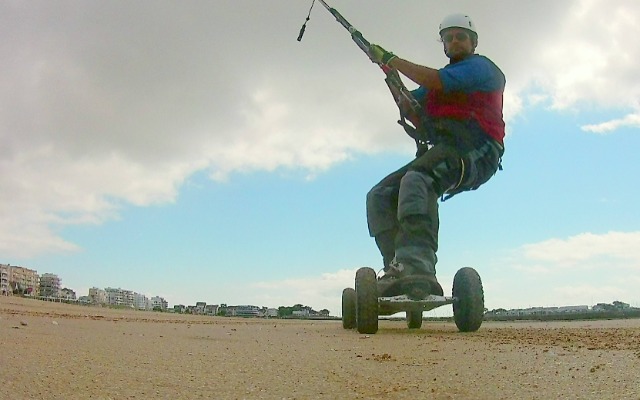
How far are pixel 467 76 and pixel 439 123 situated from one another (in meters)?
0.42

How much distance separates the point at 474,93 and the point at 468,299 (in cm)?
148

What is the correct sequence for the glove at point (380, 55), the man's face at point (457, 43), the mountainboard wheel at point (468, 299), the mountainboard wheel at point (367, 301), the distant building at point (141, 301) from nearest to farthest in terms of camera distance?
the mountainboard wheel at point (367, 301) < the mountainboard wheel at point (468, 299) < the glove at point (380, 55) < the man's face at point (457, 43) < the distant building at point (141, 301)

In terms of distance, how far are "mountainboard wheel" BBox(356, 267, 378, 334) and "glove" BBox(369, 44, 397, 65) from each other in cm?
165

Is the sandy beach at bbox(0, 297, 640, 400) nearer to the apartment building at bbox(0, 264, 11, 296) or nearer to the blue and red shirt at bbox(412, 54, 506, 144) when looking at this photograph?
the blue and red shirt at bbox(412, 54, 506, 144)

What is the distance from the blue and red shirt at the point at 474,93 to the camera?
4.53m

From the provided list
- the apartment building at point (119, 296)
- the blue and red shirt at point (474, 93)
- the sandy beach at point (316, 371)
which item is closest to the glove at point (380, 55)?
the blue and red shirt at point (474, 93)

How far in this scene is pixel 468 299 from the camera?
14.5 feet

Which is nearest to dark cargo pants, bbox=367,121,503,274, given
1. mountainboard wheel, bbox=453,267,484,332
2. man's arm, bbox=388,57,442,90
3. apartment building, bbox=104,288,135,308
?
mountainboard wheel, bbox=453,267,484,332

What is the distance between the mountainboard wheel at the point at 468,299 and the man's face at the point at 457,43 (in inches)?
66.3

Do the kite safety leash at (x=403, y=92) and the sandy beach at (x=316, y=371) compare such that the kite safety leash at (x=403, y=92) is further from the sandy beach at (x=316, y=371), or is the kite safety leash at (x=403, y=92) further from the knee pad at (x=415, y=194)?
the sandy beach at (x=316, y=371)

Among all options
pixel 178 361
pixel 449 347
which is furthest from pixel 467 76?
pixel 178 361

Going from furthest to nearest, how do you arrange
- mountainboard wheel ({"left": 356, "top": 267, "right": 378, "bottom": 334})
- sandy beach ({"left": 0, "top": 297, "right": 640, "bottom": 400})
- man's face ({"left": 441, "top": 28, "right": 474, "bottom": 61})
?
man's face ({"left": 441, "top": 28, "right": 474, "bottom": 61}), mountainboard wheel ({"left": 356, "top": 267, "right": 378, "bottom": 334}), sandy beach ({"left": 0, "top": 297, "right": 640, "bottom": 400})

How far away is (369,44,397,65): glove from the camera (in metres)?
4.81

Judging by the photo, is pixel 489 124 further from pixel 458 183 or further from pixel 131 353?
pixel 131 353
